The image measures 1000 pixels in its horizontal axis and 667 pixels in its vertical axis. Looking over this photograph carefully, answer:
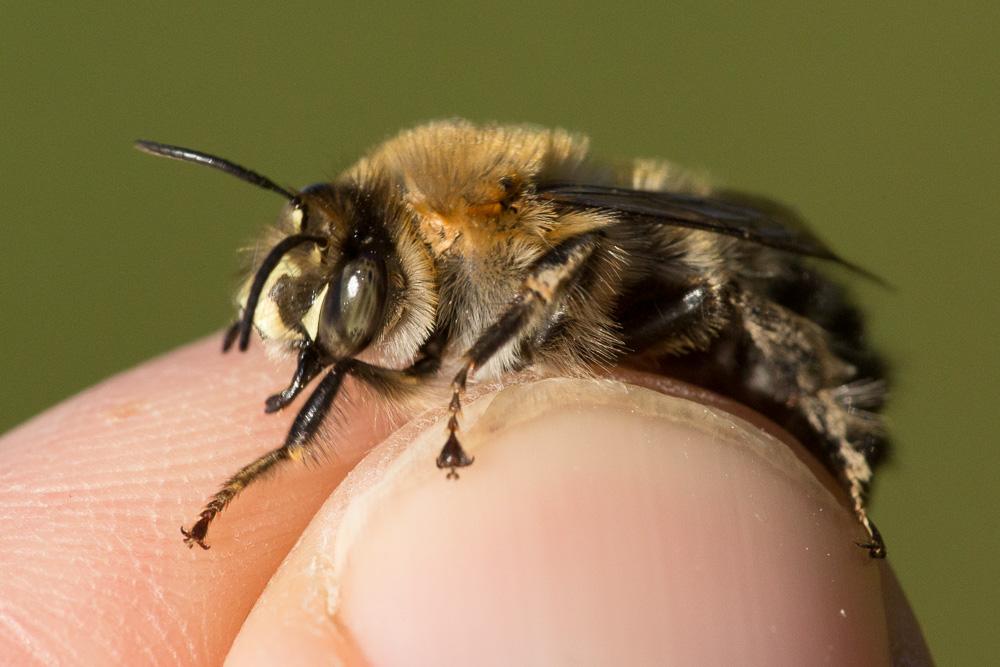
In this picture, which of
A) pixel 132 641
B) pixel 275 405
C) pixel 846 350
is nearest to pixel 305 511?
pixel 275 405

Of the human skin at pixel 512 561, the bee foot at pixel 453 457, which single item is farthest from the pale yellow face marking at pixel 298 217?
the bee foot at pixel 453 457

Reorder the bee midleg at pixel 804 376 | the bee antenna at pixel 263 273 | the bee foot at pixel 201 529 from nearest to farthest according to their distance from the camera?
1. the bee antenna at pixel 263 273
2. the bee foot at pixel 201 529
3. the bee midleg at pixel 804 376

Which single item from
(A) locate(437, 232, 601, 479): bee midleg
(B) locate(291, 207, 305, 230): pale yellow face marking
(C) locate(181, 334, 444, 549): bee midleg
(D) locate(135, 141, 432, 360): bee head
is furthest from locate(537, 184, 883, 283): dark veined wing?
(B) locate(291, 207, 305, 230): pale yellow face marking

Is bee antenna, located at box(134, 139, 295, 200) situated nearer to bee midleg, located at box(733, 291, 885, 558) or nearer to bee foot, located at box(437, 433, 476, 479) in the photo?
bee foot, located at box(437, 433, 476, 479)

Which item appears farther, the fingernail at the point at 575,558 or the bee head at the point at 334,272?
the bee head at the point at 334,272

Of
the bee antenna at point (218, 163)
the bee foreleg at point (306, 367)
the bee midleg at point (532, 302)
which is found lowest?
the bee foreleg at point (306, 367)

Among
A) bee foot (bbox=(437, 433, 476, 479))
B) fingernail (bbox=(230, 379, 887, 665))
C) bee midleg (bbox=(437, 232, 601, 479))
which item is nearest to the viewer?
fingernail (bbox=(230, 379, 887, 665))

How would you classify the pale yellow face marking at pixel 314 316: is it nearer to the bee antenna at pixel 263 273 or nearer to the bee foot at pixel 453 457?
the bee antenna at pixel 263 273
